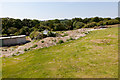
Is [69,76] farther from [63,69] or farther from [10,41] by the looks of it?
[10,41]

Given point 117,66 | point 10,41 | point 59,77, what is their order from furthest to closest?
point 10,41 → point 117,66 → point 59,77

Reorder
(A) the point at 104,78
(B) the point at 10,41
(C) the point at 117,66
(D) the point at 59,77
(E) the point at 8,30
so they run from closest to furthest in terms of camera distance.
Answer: (A) the point at 104,78 → (D) the point at 59,77 → (C) the point at 117,66 → (B) the point at 10,41 → (E) the point at 8,30

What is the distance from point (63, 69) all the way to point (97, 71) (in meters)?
2.66

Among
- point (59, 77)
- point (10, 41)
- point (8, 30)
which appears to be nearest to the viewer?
point (59, 77)

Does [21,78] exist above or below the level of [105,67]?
below

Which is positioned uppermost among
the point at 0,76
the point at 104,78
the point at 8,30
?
the point at 8,30

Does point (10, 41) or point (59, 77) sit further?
point (10, 41)

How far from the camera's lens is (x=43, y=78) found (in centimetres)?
693

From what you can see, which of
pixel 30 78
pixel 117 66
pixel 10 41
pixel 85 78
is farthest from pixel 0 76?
pixel 10 41

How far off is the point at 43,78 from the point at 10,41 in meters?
24.8

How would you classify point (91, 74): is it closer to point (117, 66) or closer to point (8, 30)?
point (117, 66)

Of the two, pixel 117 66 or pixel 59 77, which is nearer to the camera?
pixel 59 77

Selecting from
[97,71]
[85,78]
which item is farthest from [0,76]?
[97,71]

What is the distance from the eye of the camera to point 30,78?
279 inches
